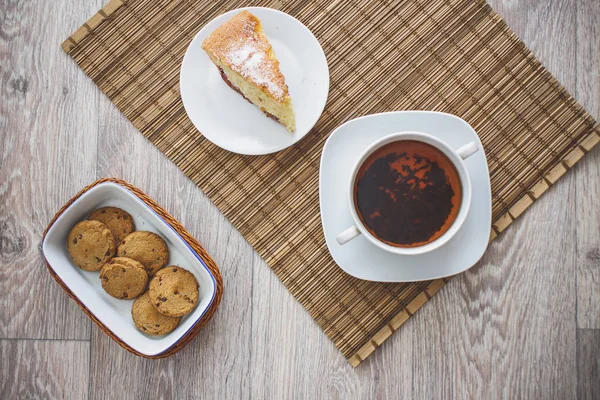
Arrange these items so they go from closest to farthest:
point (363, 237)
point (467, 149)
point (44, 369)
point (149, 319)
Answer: point (467, 149) < point (363, 237) < point (149, 319) < point (44, 369)

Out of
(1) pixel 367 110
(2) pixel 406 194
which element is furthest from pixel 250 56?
(2) pixel 406 194

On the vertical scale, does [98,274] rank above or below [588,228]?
above

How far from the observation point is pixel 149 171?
125cm

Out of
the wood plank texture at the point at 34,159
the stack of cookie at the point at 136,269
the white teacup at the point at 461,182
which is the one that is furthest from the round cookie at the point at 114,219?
the white teacup at the point at 461,182

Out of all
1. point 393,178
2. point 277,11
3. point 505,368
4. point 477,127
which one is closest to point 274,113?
point 277,11

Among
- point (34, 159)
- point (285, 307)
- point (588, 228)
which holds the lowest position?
point (588, 228)

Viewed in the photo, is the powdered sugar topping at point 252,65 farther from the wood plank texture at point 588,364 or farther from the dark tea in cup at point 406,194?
the wood plank texture at point 588,364

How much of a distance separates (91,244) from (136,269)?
128mm

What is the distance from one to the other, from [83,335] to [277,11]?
97 cm

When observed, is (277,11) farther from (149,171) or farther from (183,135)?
(149,171)

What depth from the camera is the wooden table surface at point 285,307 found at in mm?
1240

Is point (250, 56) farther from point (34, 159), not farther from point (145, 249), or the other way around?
point (34, 159)

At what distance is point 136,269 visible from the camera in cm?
116

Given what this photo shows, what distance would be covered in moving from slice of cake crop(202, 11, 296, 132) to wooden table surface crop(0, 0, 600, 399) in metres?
0.31
